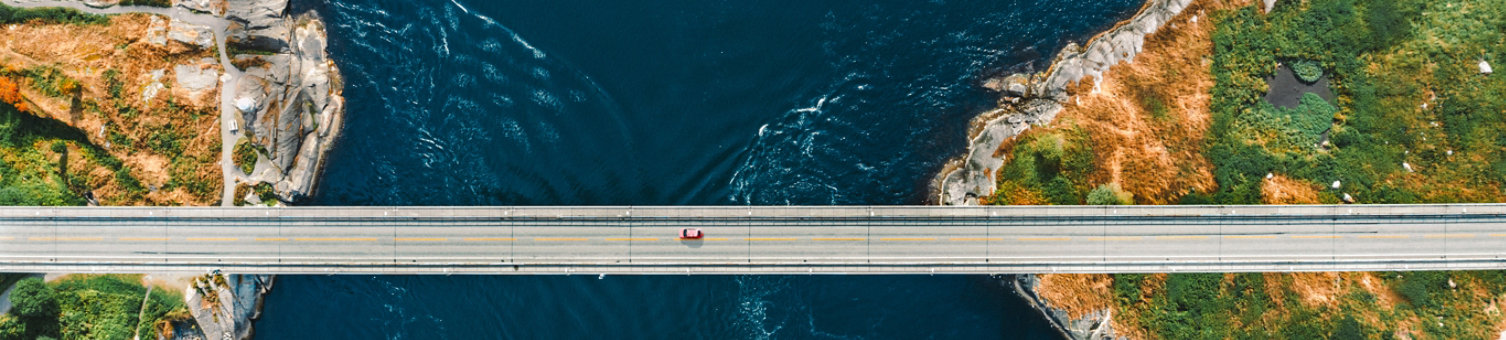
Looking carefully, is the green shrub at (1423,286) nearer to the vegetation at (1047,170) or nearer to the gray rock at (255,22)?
the vegetation at (1047,170)

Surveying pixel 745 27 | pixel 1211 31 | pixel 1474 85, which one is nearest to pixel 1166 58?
pixel 1211 31

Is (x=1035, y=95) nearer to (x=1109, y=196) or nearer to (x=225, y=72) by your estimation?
(x=1109, y=196)

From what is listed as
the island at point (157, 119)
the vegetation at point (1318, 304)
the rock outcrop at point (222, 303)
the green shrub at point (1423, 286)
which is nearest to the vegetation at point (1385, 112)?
the green shrub at point (1423, 286)

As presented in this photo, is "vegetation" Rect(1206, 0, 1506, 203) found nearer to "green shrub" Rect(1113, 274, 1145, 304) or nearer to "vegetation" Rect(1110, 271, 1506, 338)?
"vegetation" Rect(1110, 271, 1506, 338)

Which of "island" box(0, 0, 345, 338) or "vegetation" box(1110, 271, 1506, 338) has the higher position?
"island" box(0, 0, 345, 338)

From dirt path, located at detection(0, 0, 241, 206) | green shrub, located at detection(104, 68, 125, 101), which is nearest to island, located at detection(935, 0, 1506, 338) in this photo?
dirt path, located at detection(0, 0, 241, 206)

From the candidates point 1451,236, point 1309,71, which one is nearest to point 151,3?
point 1309,71
